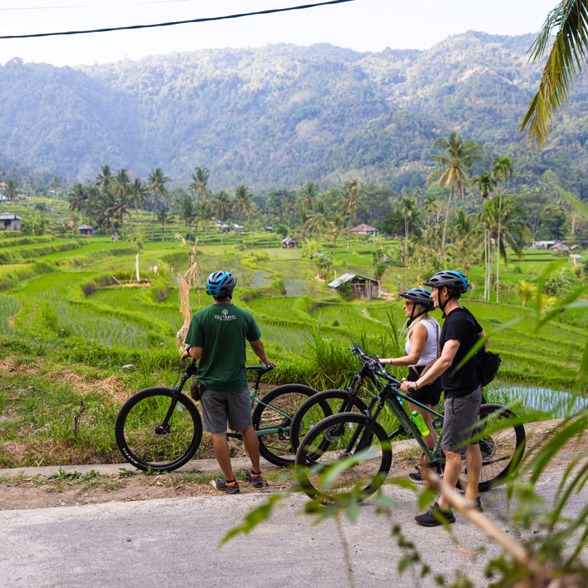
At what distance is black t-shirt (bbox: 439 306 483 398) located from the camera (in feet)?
11.8

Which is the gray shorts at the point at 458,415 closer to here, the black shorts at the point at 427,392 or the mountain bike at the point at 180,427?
the black shorts at the point at 427,392

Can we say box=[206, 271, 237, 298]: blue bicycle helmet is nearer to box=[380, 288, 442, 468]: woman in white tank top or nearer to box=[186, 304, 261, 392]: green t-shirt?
box=[186, 304, 261, 392]: green t-shirt

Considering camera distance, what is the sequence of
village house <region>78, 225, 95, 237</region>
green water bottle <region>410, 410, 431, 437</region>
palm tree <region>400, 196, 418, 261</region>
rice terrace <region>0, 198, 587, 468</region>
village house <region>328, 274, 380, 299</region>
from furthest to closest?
1. village house <region>78, 225, 95, 237</region>
2. palm tree <region>400, 196, 418, 261</region>
3. village house <region>328, 274, 380, 299</region>
4. rice terrace <region>0, 198, 587, 468</region>
5. green water bottle <region>410, 410, 431, 437</region>

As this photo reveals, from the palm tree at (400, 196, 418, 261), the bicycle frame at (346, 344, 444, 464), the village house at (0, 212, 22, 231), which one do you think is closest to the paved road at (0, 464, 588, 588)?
the bicycle frame at (346, 344, 444, 464)

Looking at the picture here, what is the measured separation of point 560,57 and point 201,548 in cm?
653

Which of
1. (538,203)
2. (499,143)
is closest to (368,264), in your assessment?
(538,203)

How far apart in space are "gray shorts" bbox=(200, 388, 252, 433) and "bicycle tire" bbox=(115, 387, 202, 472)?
468 millimetres

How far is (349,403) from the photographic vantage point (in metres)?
4.36

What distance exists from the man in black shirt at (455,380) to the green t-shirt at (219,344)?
133 centimetres

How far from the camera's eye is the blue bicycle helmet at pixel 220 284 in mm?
4355

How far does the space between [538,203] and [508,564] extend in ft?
299

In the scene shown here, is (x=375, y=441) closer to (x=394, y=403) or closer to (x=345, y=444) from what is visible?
(x=345, y=444)

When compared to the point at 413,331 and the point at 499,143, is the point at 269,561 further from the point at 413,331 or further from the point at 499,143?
the point at 499,143

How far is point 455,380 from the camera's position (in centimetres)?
364
